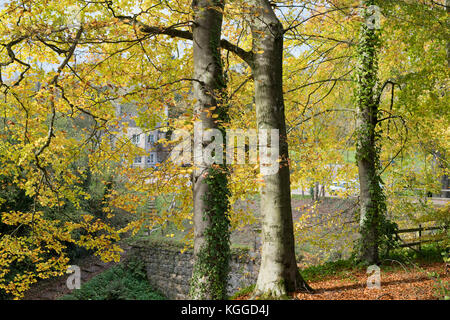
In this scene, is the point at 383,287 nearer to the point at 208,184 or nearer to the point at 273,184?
the point at 273,184

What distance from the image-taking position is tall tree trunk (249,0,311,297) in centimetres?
511

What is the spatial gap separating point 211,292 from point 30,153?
13.8ft

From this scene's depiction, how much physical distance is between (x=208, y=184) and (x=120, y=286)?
11.5 meters

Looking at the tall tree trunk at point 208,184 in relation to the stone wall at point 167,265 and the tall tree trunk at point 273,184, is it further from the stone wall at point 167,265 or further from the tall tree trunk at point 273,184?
the stone wall at point 167,265

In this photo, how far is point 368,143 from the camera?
752 cm

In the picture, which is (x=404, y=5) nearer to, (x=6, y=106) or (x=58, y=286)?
(x=6, y=106)

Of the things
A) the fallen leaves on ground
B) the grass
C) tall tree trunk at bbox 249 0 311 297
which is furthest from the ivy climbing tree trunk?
the grass

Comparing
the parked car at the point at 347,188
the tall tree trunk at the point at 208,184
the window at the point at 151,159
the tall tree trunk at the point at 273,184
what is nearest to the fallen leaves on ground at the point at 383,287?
the tall tree trunk at the point at 273,184

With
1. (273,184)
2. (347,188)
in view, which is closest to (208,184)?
(273,184)

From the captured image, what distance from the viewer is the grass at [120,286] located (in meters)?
14.6

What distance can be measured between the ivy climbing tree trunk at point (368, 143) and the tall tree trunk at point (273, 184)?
270cm

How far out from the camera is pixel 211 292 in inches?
232

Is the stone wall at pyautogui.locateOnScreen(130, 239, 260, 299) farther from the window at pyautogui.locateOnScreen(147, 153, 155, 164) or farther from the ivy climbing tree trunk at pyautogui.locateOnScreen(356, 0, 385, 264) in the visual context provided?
the window at pyautogui.locateOnScreen(147, 153, 155, 164)

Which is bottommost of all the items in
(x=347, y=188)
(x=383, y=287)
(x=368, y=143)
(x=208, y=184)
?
(x=383, y=287)
